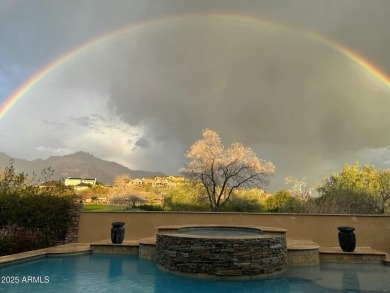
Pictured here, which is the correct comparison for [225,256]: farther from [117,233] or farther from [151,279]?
[117,233]

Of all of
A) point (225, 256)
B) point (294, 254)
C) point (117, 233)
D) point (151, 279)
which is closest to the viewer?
point (151, 279)

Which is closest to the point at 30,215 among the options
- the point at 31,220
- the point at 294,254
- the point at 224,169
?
the point at 31,220

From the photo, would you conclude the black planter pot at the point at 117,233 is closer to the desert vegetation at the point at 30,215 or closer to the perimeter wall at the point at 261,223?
the perimeter wall at the point at 261,223

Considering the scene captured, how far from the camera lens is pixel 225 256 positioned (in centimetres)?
788

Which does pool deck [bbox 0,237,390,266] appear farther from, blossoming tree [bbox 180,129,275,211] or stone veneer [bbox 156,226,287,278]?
blossoming tree [bbox 180,129,275,211]

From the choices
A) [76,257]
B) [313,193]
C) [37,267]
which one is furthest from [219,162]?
[37,267]

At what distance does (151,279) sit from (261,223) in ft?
23.8

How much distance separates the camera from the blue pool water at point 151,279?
22.4ft

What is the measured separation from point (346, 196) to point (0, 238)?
897 inches

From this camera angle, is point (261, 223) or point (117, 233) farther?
point (261, 223)

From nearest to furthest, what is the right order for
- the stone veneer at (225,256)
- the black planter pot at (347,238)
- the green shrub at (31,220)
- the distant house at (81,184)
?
the stone veneer at (225,256), the black planter pot at (347,238), the green shrub at (31,220), the distant house at (81,184)

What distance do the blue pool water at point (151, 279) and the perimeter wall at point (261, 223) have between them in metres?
3.30

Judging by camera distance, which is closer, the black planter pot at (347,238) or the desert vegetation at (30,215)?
the black planter pot at (347,238)

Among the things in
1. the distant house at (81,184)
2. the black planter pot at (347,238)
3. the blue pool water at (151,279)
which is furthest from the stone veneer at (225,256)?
the distant house at (81,184)
